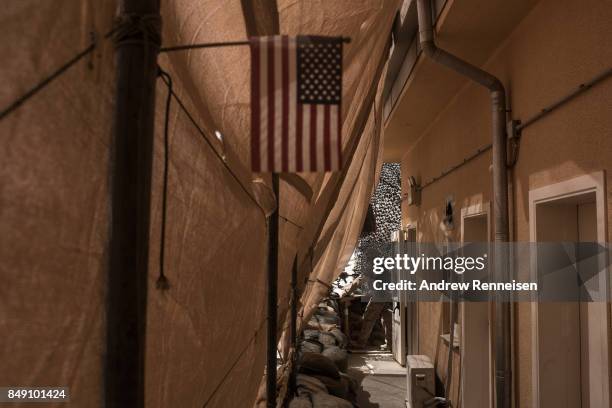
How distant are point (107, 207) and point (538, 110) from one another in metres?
2.96

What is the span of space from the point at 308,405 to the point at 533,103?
285 cm

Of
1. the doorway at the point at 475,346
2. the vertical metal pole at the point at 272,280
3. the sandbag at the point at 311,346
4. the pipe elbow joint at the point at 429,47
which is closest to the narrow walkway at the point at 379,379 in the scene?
the sandbag at the point at 311,346

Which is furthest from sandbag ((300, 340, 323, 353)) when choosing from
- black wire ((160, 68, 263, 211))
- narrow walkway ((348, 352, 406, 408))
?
black wire ((160, 68, 263, 211))

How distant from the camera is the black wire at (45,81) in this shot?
0.77 metres

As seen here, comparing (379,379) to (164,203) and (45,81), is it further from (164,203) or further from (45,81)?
(45,81)

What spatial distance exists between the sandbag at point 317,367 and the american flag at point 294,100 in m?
4.98

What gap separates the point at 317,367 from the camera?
19.4 ft

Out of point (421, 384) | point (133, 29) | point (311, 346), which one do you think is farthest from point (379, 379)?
point (133, 29)

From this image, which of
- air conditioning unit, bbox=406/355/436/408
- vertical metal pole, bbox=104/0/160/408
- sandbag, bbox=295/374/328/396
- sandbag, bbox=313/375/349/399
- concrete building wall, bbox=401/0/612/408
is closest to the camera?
vertical metal pole, bbox=104/0/160/408

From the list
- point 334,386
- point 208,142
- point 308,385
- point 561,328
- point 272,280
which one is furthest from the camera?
point 334,386

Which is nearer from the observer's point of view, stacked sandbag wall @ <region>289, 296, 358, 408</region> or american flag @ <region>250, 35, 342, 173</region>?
american flag @ <region>250, 35, 342, 173</region>

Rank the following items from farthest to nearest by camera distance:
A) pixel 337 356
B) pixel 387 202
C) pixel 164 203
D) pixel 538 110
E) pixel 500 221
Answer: pixel 387 202 → pixel 337 356 → pixel 500 221 → pixel 538 110 → pixel 164 203

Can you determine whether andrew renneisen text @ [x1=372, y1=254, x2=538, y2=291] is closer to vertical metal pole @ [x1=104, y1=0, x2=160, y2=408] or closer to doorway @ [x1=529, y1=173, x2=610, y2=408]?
doorway @ [x1=529, y1=173, x2=610, y2=408]

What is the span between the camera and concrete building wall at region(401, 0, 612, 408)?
2.48 m
